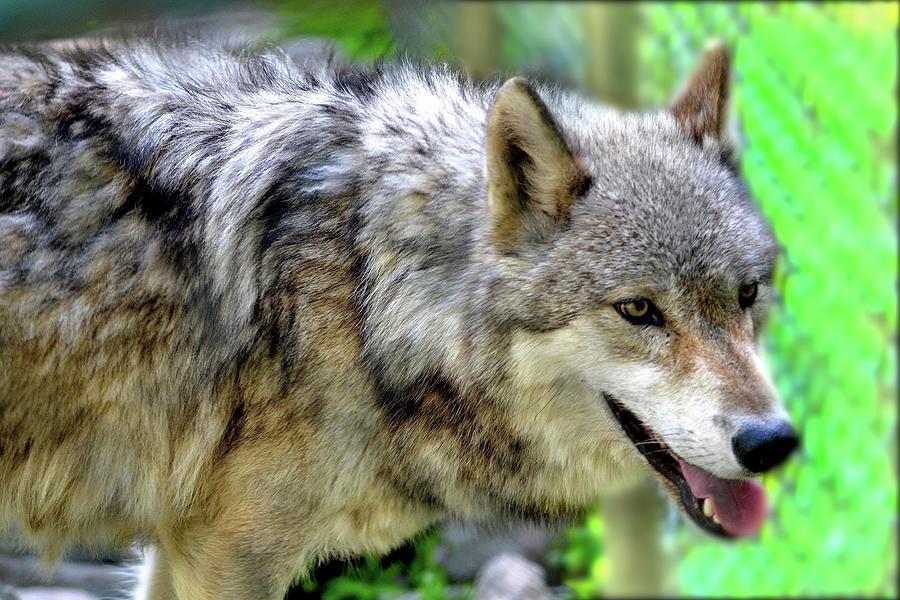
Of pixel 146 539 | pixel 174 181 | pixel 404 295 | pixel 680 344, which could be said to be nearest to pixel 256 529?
→ pixel 146 539

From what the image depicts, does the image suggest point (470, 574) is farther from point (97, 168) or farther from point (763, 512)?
point (97, 168)

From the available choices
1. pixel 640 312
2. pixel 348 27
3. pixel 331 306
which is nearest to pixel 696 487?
pixel 640 312

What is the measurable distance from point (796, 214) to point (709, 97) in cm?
95

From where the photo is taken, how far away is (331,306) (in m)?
3.27

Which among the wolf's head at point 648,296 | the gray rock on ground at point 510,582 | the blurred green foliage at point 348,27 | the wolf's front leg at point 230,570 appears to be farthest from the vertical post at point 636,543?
the blurred green foliage at point 348,27

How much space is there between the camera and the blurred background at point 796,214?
3.93 meters

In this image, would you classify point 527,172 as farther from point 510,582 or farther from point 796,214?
point 510,582

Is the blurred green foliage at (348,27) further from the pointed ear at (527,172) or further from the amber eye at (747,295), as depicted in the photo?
the amber eye at (747,295)

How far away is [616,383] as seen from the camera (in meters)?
3.04

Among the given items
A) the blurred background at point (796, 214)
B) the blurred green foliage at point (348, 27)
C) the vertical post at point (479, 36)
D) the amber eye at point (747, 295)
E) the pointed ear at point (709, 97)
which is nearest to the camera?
the blurred green foliage at point (348, 27)

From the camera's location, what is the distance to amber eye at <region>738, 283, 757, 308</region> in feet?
10.2

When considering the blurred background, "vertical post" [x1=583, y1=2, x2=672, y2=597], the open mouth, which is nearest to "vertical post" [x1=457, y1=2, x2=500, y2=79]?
the blurred background

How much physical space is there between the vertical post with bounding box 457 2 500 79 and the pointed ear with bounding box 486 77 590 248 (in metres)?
1.11

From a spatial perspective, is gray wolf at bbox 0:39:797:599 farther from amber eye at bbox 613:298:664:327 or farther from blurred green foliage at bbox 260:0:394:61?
blurred green foliage at bbox 260:0:394:61
